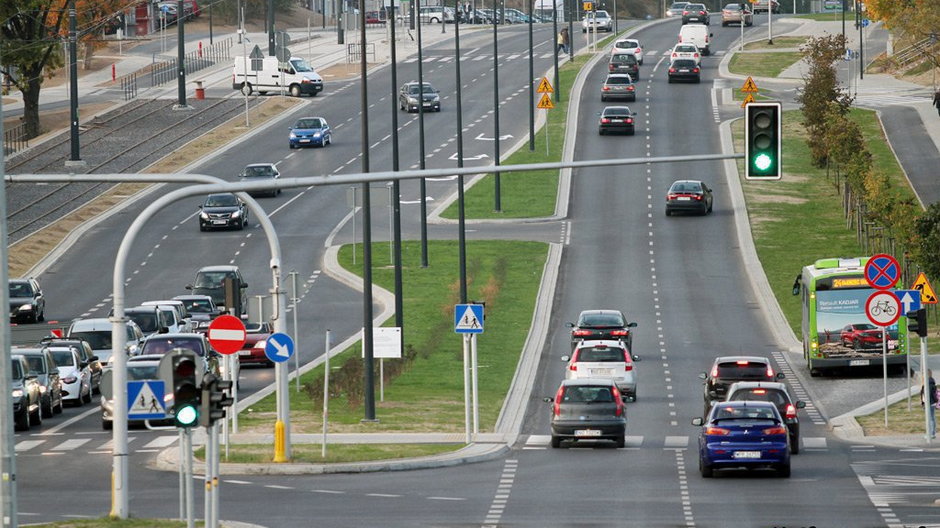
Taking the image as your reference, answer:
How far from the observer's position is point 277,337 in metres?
31.2

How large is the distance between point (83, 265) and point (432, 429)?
32008 mm

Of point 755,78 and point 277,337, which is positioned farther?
point 755,78

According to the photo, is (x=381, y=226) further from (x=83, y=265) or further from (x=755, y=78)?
(x=755, y=78)

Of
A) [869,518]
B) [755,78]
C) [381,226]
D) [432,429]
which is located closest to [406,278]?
[381,226]

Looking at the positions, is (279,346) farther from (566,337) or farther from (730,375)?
(566,337)

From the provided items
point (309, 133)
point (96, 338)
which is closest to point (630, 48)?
point (309, 133)

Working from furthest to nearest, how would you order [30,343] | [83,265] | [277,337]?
[83,265] < [30,343] < [277,337]

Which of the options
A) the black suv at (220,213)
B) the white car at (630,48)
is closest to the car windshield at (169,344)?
the black suv at (220,213)

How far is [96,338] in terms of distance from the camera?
4916 centimetres

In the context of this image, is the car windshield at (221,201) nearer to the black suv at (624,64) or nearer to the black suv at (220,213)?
the black suv at (220,213)

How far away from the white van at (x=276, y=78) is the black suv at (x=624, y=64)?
17.2 m

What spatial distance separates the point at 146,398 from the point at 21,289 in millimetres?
35356

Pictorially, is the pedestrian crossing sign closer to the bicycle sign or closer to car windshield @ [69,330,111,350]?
the bicycle sign

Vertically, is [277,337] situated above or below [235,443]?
above
